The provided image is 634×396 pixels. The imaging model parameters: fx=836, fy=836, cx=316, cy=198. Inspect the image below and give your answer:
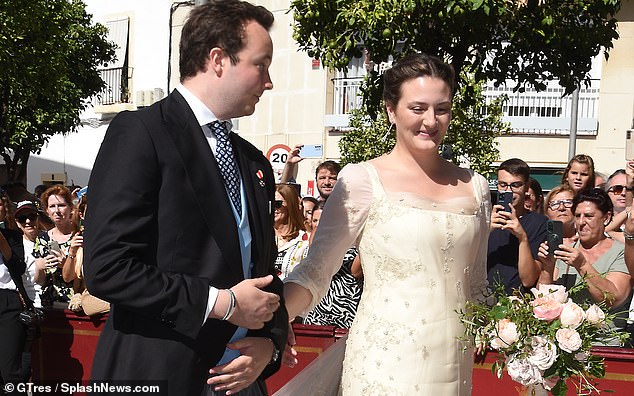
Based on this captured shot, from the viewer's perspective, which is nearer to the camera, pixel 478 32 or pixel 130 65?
pixel 478 32

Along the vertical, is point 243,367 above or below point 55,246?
above

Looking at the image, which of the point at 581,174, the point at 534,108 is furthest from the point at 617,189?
the point at 534,108

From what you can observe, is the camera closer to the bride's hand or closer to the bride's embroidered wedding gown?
the bride's embroidered wedding gown

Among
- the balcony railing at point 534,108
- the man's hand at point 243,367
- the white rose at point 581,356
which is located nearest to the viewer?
the man's hand at point 243,367

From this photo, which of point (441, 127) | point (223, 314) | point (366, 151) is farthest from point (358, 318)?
point (366, 151)

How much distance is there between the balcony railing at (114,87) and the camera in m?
28.4

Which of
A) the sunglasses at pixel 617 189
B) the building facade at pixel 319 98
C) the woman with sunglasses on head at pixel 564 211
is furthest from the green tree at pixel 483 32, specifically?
the building facade at pixel 319 98

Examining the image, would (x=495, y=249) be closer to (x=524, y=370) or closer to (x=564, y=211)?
(x=564, y=211)

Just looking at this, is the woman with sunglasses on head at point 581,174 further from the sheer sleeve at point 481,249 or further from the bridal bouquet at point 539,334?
the bridal bouquet at point 539,334

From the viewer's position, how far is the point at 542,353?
3.62 meters

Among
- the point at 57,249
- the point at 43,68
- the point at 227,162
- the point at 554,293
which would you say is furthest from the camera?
the point at 43,68

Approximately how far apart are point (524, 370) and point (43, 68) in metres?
15.0

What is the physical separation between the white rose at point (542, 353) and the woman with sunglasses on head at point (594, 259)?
6.07 feet

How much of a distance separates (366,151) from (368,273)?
51.8 feet
